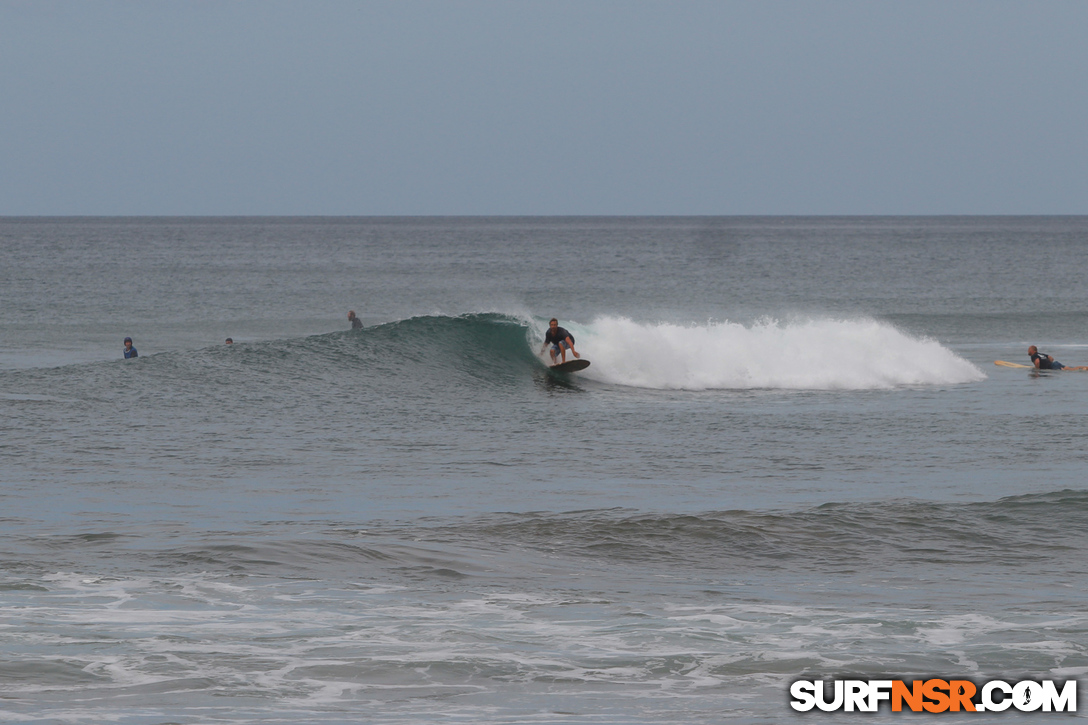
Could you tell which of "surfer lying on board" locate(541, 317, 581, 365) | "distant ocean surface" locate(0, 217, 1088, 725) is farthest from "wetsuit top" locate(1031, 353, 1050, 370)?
"surfer lying on board" locate(541, 317, 581, 365)

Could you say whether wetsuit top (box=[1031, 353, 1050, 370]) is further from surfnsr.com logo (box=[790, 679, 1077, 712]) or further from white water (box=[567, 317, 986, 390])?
surfnsr.com logo (box=[790, 679, 1077, 712])

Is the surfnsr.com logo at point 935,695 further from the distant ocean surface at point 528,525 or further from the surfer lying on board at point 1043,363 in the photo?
the surfer lying on board at point 1043,363

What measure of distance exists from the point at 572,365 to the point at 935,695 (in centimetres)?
1990

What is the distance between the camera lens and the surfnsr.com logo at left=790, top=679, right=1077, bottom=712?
752 cm

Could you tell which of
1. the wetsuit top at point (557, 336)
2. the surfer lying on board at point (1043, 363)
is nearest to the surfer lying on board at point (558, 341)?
the wetsuit top at point (557, 336)

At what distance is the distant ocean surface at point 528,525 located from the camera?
809cm

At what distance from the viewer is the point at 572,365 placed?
90.2ft

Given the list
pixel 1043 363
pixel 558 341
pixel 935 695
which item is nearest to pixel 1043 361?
pixel 1043 363

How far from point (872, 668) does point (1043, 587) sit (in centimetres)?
337

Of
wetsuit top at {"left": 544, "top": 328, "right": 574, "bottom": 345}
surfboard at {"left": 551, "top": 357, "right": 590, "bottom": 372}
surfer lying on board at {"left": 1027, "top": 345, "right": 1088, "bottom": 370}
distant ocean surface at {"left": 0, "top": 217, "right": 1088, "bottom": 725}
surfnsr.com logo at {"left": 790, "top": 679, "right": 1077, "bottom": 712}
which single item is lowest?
surfnsr.com logo at {"left": 790, "top": 679, "right": 1077, "bottom": 712}

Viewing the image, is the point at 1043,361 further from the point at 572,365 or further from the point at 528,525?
the point at 528,525

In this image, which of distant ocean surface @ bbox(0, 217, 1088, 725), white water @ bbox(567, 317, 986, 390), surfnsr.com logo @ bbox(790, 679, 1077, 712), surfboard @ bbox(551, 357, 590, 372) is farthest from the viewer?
white water @ bbox(567, 317, 986, 390)

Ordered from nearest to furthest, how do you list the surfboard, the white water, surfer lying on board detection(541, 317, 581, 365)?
the surfboard, surfer lying on board detection(541, 317, 581, 365), the white water

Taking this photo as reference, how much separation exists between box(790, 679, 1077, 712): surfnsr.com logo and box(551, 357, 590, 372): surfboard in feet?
63.3
